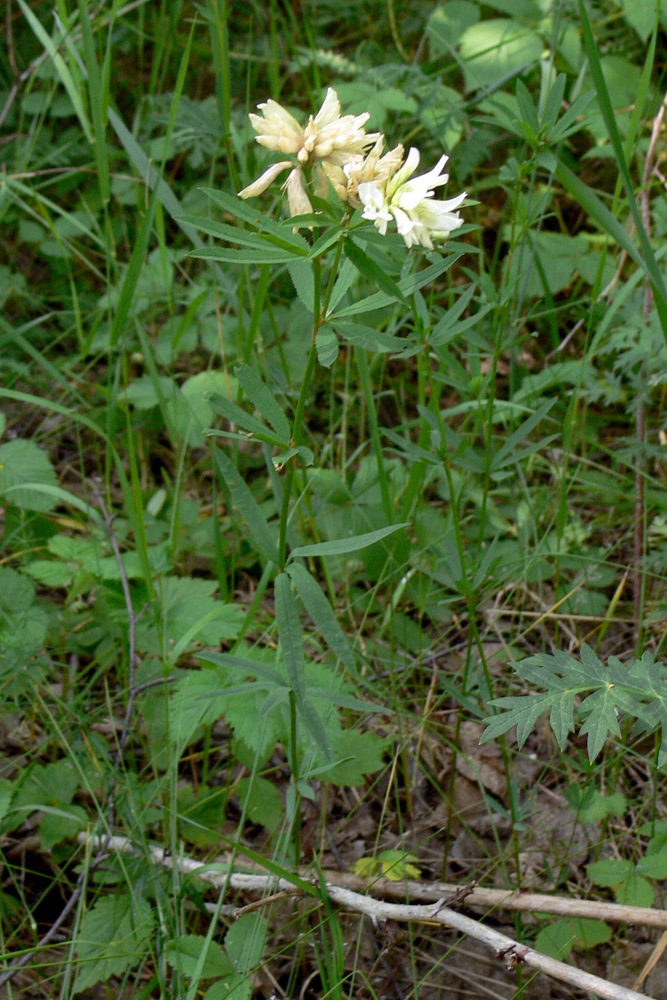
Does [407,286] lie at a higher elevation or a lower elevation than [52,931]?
higher

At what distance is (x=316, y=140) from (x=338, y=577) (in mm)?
1217

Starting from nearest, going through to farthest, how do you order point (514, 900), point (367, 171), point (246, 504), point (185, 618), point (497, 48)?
point (367, 171) < point (246, 504) < point (514, 900) < point (185, 618) < point (497, 48)

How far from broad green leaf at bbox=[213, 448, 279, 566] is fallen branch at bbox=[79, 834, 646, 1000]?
528 millimetres

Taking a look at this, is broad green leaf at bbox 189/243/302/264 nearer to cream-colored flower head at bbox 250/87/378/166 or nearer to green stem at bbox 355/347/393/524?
cream-colored flower head at bbox 250/87/378/166

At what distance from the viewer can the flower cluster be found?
37.6 inches

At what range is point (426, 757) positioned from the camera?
173 centimetres

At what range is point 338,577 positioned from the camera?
6.53 ft

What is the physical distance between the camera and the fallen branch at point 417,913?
108cm

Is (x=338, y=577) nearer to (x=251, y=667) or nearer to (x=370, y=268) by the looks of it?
(x=251, y=667)

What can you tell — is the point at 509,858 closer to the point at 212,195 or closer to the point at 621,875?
the point at 621,875

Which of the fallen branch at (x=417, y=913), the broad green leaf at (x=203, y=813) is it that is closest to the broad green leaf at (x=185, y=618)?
the broad green leaf at (x=203, y=813)

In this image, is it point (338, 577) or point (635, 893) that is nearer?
point (635, 893)

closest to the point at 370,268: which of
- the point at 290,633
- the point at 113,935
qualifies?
the point at 290,633

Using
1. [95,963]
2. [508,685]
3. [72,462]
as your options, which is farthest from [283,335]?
[95,963]
